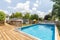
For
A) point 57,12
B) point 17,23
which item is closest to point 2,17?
point 17,23

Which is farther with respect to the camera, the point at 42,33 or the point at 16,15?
the point at 16,15

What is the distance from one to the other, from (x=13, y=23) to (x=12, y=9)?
24.9 m

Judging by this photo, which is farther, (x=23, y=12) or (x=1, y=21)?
(x=23, y=12)

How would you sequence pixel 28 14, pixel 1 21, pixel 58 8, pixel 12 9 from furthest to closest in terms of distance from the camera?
pixel 28 14 < pixel 12 9 < pixel 58 8 < pixel 1 21

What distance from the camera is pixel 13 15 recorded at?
51.2 metres

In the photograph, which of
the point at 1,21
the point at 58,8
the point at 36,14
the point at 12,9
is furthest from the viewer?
the point at 12,9

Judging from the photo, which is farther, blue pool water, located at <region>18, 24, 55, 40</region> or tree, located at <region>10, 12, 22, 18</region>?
tree, located at <region>10, 12, 22, 18</region>

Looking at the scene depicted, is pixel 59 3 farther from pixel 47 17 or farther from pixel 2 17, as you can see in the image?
pixel 47 17

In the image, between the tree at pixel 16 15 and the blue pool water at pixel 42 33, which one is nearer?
the blue pool water at pixel 42 33

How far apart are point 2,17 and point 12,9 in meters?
26.8

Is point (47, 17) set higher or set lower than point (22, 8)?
lower

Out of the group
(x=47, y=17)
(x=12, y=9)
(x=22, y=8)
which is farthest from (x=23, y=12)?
(x=47, y=17)

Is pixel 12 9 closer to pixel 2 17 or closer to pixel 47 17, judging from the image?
pixel 47 17

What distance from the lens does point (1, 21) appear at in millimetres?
19906
